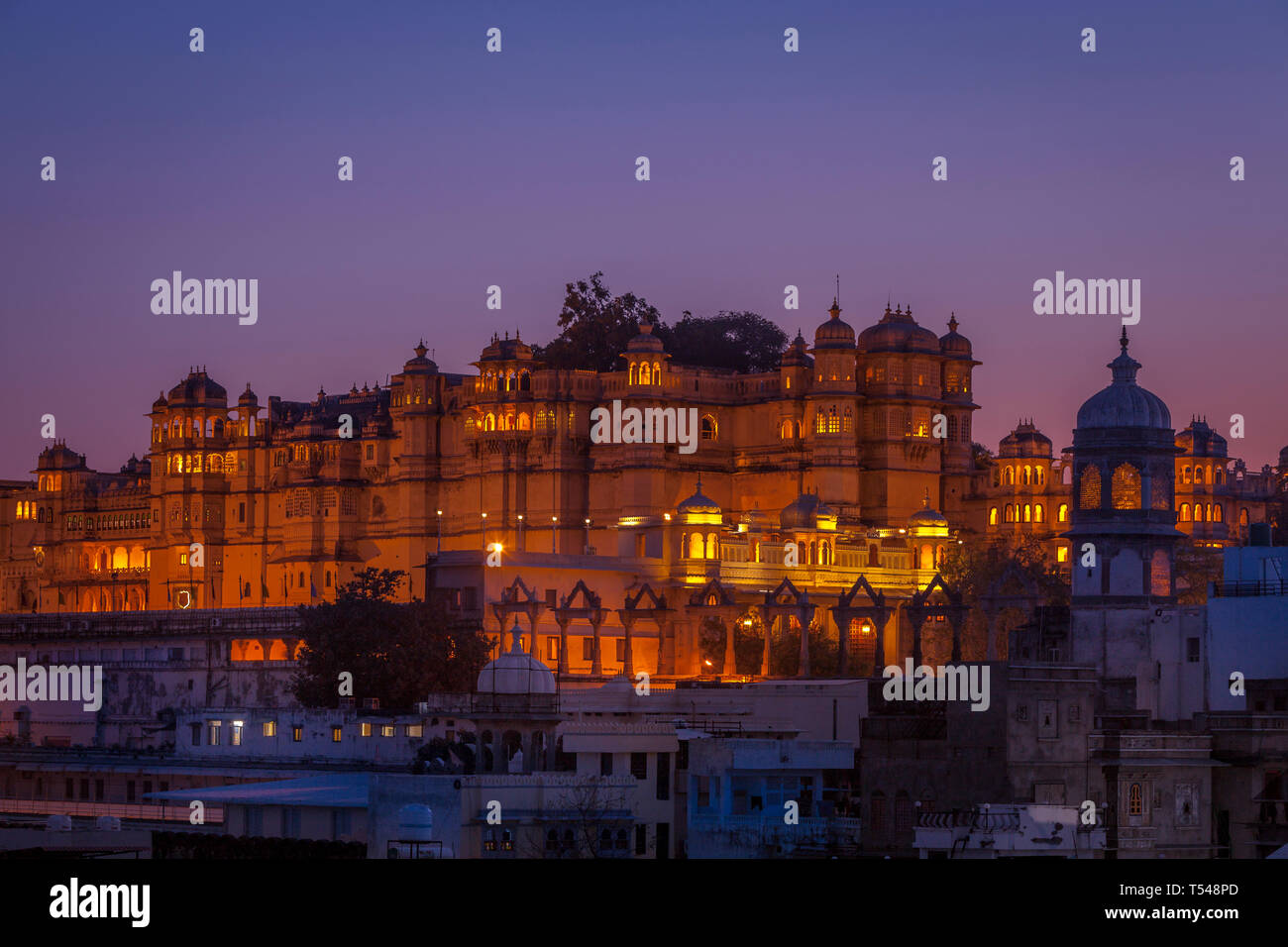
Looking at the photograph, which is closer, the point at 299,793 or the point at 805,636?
the point at 299,793

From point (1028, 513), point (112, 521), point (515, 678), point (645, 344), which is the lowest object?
point (515, 678)

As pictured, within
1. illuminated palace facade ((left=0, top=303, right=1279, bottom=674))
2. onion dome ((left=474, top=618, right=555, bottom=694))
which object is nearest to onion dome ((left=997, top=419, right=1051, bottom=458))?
illuminated palace facade ((left=0, top=303, right=1279, bottom=674))

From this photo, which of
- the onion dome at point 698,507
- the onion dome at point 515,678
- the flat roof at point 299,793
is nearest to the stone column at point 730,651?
the onion dome at point 698,507

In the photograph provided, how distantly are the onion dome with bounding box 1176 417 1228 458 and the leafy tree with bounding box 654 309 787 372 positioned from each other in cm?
2257

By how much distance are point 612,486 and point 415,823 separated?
68.8 m

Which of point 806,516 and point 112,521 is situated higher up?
point 112,521

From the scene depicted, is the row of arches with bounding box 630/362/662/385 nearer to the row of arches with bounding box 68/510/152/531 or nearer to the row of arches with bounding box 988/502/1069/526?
the row of arches with bounding box 988/502/1069/526

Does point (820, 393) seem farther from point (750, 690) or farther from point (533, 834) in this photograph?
point (533, 834)

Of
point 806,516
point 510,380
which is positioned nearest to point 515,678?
point 806,516

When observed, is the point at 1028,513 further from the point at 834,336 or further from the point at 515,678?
the point at 515,678

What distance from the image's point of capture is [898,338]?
129500mm

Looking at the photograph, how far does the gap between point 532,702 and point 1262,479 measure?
95135mm
